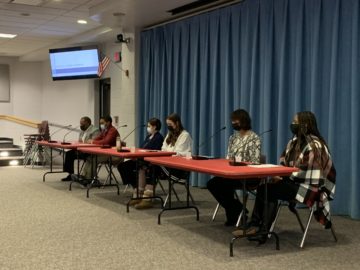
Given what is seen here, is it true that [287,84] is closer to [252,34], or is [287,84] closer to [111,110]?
[252,34]

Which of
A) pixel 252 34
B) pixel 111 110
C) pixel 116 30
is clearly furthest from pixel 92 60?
pixel 252 34

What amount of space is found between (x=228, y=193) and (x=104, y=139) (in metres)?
2.81

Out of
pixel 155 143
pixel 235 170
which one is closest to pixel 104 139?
pixel 155 143

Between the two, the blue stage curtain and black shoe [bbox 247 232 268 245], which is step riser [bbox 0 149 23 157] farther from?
black shoe [bbox 247 232 268 245]

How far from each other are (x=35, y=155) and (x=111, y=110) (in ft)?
5.83

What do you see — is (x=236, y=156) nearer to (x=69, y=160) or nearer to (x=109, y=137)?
(x=109, y=137)

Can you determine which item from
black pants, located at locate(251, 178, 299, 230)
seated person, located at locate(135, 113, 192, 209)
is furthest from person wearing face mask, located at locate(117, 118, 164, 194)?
black pants, located at locate(251, 178, 299, 230)

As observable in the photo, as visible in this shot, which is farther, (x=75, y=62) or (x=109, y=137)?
(x=75, y=62)

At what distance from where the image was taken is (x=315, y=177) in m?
3.54

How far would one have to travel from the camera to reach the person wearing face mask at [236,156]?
4125 millimetres

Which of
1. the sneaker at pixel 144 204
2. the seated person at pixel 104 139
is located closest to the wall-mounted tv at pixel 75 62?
the seated person at pixel 104 139

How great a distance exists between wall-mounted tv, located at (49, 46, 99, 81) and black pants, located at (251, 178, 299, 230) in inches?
212

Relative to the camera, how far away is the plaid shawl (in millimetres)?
3545

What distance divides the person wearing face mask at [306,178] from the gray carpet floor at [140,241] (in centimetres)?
28
